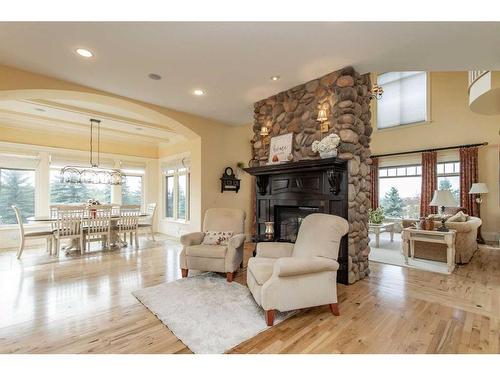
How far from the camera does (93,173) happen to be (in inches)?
240

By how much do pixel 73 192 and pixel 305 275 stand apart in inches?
268

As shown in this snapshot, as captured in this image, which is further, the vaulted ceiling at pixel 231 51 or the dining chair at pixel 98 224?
the dining chair at pixel 98 224

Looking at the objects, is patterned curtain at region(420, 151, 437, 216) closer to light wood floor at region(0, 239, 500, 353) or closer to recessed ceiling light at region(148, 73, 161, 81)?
light wood floor at region(0, 239, 500, 353)

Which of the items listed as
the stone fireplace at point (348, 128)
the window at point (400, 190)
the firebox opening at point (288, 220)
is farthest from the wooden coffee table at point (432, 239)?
the window at point (400, 190)

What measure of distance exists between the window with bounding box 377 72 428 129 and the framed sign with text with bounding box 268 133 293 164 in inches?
230

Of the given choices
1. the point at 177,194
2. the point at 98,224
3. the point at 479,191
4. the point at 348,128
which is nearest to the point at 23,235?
the point at 98,224

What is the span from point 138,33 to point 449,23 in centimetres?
308

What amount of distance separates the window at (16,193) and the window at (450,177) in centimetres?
1074

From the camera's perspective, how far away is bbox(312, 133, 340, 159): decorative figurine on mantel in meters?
3.25

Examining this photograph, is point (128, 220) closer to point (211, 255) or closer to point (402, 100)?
point (211, 255)

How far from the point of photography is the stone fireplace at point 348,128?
3.27m

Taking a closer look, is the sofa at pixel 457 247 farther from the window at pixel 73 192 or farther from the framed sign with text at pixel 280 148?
the window at pixel 73 192
